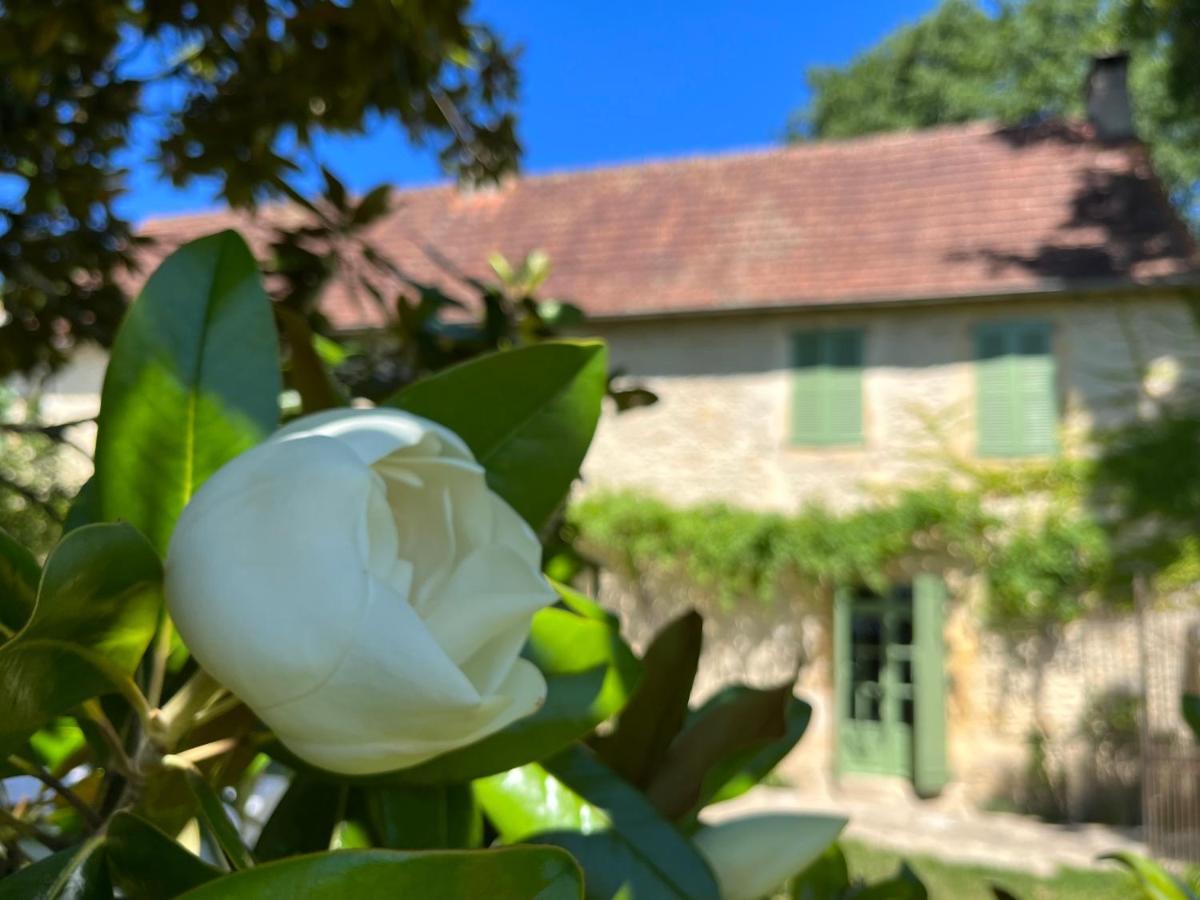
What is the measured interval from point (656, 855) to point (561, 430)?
0.27m

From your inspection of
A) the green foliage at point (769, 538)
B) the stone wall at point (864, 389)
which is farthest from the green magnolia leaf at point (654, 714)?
the stone wall at point (864, 389)

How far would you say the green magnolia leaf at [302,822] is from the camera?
2.04ft

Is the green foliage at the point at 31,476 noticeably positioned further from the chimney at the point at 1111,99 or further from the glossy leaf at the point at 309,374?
the chimney at the point at 1111,99

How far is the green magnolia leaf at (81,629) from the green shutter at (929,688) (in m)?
10.0

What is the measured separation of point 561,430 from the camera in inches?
25.1

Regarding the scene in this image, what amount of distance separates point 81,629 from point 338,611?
0.13 meters

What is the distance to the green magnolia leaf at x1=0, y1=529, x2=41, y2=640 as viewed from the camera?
0.48m

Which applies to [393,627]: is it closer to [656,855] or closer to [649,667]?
[656,855]

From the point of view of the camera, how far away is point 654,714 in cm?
79

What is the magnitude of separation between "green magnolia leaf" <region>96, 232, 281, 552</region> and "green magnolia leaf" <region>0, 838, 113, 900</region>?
16cm

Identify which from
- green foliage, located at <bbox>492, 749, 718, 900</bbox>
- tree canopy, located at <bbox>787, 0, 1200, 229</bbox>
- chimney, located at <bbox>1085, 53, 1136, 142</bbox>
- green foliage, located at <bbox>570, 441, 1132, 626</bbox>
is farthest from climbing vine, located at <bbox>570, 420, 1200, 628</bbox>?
tree canopy, located at <bbox>787, 0, 1200, 229</bbox>

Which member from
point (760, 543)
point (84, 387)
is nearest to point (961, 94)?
point (760, 543)

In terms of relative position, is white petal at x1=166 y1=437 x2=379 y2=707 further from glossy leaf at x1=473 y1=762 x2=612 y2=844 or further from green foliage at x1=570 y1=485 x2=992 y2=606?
green foliage at x1=570 y1=485 x2=992 y2=606

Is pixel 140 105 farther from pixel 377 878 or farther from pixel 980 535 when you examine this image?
pixel 980 535
